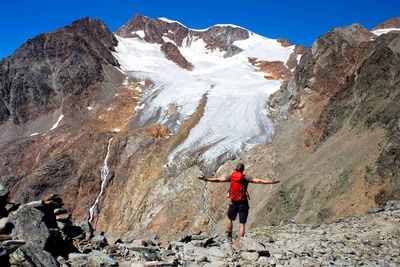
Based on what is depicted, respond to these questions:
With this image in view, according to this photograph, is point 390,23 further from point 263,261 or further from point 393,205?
point 263,261

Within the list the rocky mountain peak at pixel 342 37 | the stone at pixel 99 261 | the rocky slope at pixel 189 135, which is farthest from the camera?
the rocky mountain peak at pixel 342 37

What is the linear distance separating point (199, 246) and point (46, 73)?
8019 cm

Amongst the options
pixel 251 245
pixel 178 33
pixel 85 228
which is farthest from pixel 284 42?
pixel 251 245

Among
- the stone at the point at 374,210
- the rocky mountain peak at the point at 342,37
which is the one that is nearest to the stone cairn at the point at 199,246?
the stone at the point at 374,210

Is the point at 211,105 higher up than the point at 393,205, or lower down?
higher up

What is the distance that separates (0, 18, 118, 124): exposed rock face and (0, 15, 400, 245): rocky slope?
33 cm

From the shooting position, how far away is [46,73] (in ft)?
249

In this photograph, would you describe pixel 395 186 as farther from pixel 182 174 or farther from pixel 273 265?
pixel 182 174

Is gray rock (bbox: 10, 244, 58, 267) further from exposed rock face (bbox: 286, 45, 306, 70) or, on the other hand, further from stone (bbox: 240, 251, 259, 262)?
exposed rock face (bbox: 286, 45, 306, 70)

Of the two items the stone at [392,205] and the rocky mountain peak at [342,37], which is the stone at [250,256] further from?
the rocky mountain peak at [342,37]

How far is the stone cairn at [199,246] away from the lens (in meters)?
6.35

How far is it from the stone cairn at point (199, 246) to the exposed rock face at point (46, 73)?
6439 centimetres

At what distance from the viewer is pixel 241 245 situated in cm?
690

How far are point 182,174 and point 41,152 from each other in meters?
28.5
